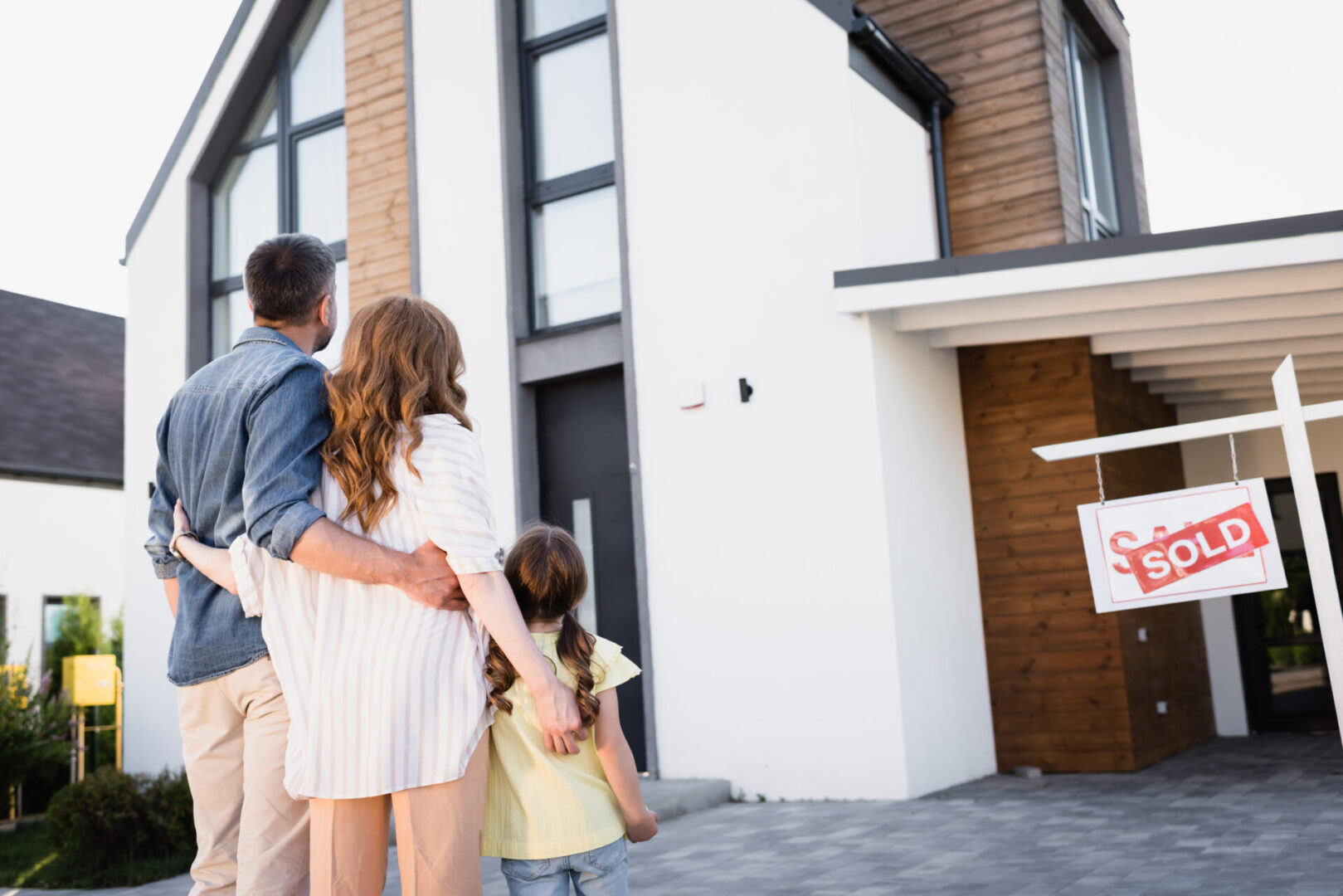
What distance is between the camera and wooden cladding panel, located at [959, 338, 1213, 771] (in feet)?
24.5

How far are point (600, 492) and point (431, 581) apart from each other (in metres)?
6.15

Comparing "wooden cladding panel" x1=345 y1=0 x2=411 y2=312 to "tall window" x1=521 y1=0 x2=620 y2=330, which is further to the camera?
"wooden cladding panel" x1=345 y1=0 x2=411 y2=312

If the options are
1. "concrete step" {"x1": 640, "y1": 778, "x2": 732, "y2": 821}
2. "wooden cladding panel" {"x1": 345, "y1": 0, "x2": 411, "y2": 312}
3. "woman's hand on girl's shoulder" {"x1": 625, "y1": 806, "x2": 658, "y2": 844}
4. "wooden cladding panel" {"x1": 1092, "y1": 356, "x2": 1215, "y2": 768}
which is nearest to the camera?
"woman's hand on girl's shoulder" {"x1": 625, "y1": 806, "x2": 658, "y2": 844}

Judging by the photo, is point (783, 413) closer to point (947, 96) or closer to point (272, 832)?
point (947, 96)

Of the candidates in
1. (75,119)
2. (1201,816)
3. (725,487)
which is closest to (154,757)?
(725,487)

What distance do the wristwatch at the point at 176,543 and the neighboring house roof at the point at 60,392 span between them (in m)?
13.4

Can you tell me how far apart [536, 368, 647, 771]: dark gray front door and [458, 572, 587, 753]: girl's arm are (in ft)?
18.6

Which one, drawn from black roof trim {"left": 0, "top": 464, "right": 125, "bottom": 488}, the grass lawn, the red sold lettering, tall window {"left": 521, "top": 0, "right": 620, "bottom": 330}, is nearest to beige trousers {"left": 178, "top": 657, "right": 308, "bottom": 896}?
the red sold lettering

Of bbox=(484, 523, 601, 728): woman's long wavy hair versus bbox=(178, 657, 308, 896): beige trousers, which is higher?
bbox=(484, 523, 601, 728): woman's long wavy hair

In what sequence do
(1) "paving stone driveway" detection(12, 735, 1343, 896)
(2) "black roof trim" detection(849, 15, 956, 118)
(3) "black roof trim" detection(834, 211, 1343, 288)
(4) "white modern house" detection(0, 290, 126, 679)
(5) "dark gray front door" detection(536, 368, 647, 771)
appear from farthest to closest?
(4) "white modern house" detection(0, 290, 126, 679)
(5) "dark gray front door" detection(536, 368, 647, 771)
(2) "black roof trim" detection(849, 15, 956, 118)
(3) "black roof trim" detection(834, 211, 1343, 288)
(1) "paving stone driveway" detection(12, 735, 1343, 896)

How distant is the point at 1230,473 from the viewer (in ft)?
31.5

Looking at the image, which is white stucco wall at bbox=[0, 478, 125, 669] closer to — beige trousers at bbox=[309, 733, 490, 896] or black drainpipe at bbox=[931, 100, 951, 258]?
black drainpipe at bbox=[931, 100, 951, 258]

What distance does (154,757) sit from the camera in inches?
378

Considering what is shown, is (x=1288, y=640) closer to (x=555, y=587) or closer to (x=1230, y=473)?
(x=1230, y=473)
